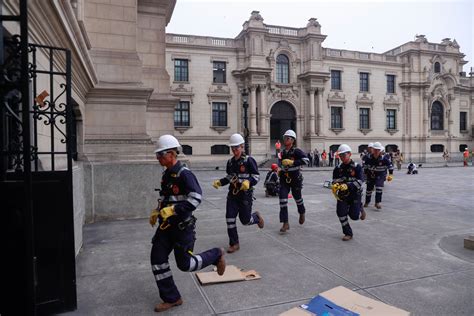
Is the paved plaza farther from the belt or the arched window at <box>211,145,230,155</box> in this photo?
the arched window at <box>211,145,230,155</box>

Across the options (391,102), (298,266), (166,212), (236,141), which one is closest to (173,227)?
(166,212)

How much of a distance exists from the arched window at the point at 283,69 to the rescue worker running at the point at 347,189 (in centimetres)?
3161

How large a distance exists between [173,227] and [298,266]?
2.05 meters

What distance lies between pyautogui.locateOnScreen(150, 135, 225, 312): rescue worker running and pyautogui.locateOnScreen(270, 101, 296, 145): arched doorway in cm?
3394

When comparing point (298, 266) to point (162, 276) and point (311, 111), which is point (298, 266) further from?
point (311, 111)

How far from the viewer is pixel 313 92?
3706 cm

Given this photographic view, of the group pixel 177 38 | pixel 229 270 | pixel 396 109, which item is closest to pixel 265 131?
pixel 177 38

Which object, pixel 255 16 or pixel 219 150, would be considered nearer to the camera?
pixel 255 16

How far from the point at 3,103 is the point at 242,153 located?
3.95 meters

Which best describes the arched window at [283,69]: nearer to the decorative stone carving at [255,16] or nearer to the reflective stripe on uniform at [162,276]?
the decorative stone carving at [255,16]

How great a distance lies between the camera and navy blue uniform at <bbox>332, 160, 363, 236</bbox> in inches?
247

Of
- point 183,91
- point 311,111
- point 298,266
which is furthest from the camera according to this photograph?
point 311,111

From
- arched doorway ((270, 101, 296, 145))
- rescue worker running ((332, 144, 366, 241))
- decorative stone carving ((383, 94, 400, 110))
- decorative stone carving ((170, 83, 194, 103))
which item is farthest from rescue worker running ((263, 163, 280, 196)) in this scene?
decorative stone carving ((383, 94, 400, 110))

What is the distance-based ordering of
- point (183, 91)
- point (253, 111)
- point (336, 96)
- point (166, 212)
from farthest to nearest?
point (336, 96) → point (253, 111) → point (183, 91) → point (166, 212)
